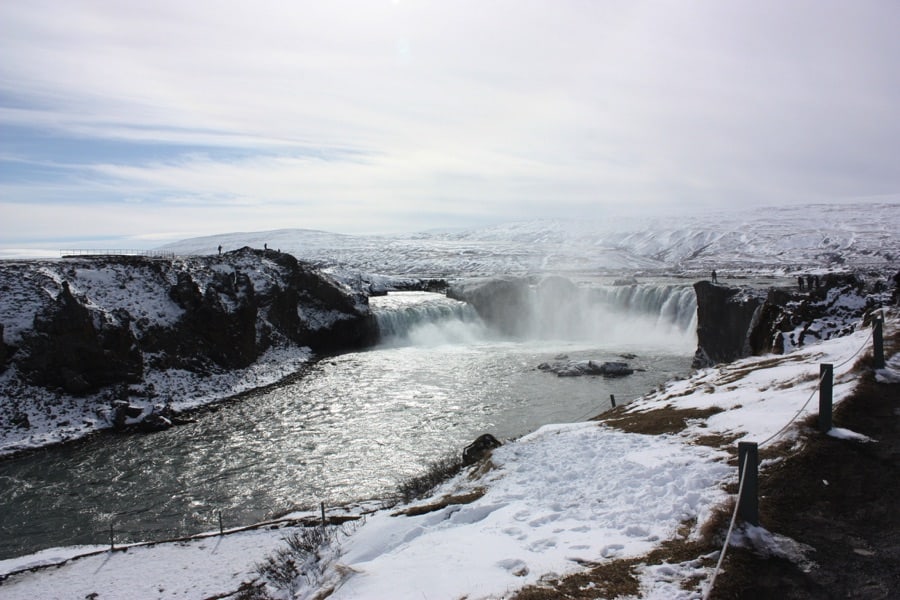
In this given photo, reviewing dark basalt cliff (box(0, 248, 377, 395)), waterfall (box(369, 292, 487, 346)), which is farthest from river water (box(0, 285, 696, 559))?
waterfall (box(369, 292, 487, 346))

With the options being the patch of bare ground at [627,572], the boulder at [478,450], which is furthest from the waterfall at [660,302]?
the patch of bare ground at [627,572]

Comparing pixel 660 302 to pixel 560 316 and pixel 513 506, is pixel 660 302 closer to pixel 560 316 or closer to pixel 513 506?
pixel 560 316

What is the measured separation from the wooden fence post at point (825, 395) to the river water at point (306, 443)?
13.5 m

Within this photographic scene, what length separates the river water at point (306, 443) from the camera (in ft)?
63.0

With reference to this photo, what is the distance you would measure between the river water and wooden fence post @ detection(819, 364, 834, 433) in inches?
531

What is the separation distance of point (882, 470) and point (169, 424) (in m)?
29.9

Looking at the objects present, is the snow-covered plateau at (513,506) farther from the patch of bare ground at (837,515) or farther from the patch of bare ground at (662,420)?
Answer: the patch of bare ground at (837,515)

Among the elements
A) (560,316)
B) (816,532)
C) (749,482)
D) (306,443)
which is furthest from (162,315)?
(816,532)

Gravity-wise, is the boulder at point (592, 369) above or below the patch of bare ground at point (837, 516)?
below

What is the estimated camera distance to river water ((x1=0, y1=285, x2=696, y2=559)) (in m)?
19.2

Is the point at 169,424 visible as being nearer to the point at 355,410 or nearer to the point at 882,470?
the point at 355,410

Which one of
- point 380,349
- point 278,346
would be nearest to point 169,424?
point 278,346

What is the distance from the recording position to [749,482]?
7.37 meters

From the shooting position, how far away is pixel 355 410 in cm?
3044
